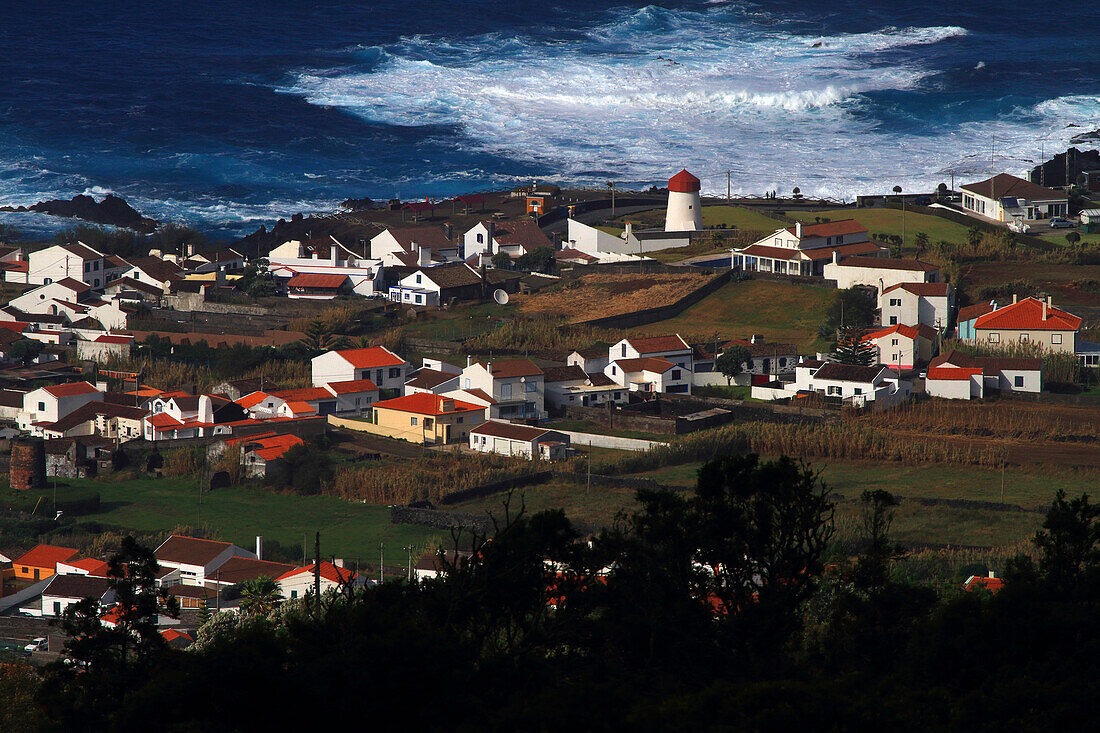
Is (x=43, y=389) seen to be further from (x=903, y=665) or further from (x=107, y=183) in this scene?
(x=107, y=183)

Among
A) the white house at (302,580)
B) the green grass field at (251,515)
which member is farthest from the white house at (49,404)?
the white house at (302,580)

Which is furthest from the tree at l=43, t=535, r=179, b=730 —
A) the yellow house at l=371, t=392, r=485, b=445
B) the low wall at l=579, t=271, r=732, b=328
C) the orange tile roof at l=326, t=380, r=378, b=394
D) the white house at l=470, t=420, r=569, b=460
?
the low wall at l=579, t=271, r=732, b=328

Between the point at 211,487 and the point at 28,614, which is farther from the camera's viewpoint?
the point at 211,487

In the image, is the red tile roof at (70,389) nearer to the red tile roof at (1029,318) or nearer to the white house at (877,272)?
the white house at (877,272)

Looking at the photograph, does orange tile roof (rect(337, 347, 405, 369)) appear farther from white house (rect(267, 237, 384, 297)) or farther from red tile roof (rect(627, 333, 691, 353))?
white house (rect(267, 237, 384, 297))

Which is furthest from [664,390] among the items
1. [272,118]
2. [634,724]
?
[272,118]
